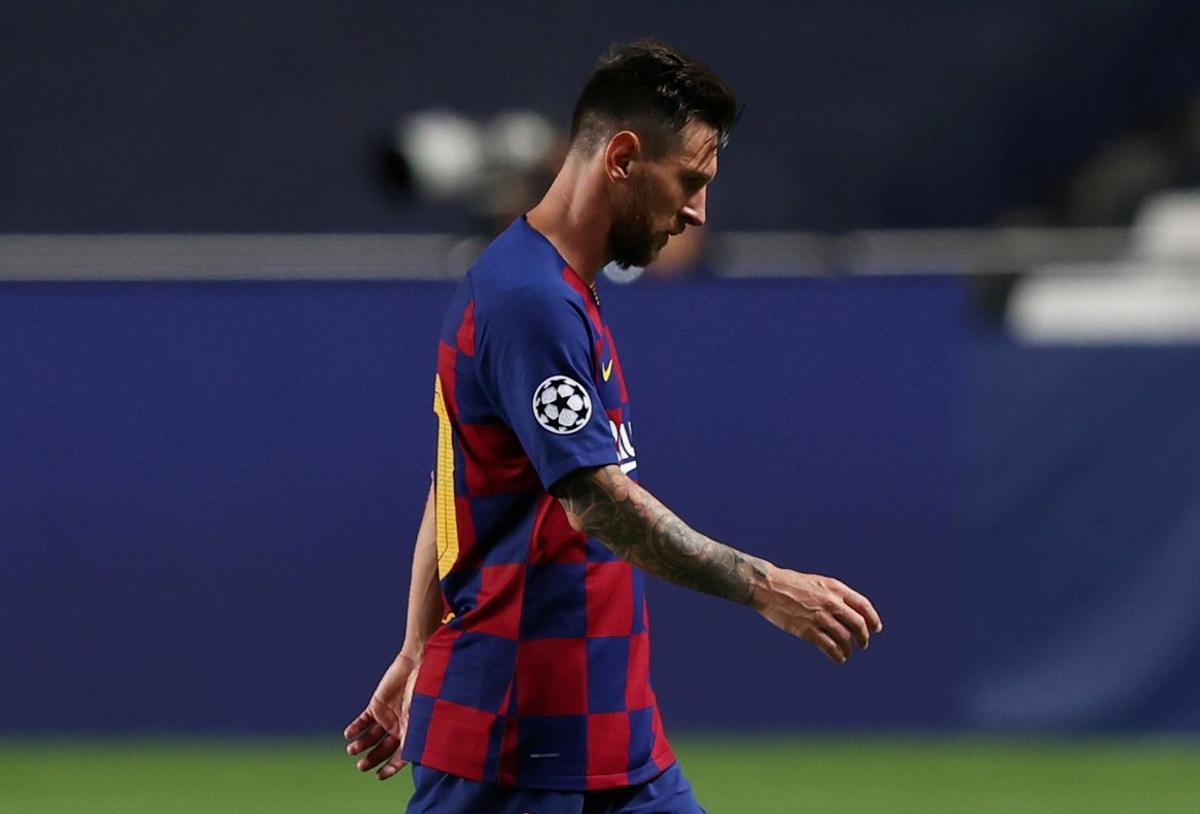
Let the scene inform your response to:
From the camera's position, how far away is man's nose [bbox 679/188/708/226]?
160 inches

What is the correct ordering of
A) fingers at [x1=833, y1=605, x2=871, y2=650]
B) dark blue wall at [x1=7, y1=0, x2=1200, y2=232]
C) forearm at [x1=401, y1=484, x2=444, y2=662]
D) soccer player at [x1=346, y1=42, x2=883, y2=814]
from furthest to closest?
dark blue wall at [x1=7, y1=0, x2=1200, y2=232]
forearm at [x1=401, y1=484, x2=444, y2=662]
soccer player at [x1=346, y1=42, x2=883, y2=814]
fingers at [x1=833, y1=605, x2=871, y2=650]

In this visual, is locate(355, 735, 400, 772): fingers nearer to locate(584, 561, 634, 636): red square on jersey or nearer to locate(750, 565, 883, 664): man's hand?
locate(584, 561, 634, 636): red square on jersey

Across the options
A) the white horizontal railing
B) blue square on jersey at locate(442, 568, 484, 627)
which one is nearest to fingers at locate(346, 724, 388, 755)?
blue square on jersey at locate(442, 568, 484, 627)

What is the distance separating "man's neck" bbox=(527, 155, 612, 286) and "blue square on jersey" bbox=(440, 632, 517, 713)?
69cm

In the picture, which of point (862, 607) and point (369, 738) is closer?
point (862, 607)

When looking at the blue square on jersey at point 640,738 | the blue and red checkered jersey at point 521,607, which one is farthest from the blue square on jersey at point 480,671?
the blue square on jersey at point 640,738

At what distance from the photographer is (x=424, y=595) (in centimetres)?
435

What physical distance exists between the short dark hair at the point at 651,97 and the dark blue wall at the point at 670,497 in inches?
182

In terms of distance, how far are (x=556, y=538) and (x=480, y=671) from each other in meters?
0.29

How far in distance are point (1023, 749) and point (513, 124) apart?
391cm

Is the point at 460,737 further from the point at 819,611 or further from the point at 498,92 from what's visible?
the point at 498,92

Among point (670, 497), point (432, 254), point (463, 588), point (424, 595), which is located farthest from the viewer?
point (432, 254)

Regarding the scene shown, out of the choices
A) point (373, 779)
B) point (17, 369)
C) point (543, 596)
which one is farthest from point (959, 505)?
point (543, 596)

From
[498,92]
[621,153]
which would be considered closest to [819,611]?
[621,153]
